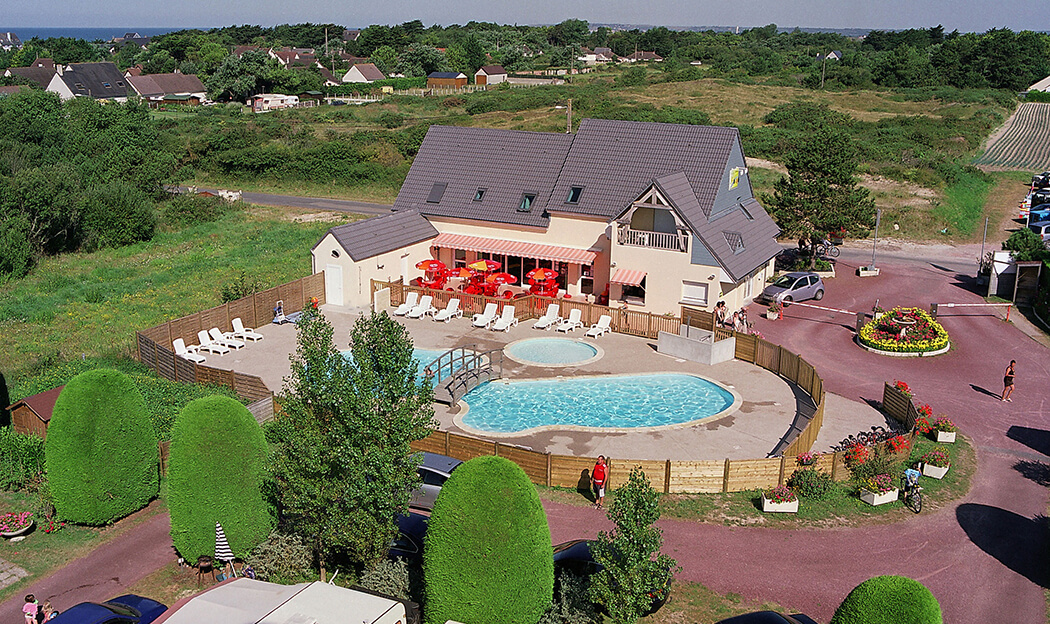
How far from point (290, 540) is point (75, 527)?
597 cm

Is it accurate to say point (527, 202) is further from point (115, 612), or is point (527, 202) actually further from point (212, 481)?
point (115, 612)

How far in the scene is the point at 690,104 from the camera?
4011 inches

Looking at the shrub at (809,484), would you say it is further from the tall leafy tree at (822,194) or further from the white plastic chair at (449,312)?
the tall leafy tree at (822,194)

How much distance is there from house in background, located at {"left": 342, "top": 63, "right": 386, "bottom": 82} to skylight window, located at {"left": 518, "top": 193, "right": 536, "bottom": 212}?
360 feet

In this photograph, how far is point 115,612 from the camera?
16.2m

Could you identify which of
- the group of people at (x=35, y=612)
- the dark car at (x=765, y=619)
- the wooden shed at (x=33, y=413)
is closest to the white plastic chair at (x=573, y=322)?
the wooden shed at (x=33, y=413)

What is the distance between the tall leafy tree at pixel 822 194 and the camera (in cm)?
4322

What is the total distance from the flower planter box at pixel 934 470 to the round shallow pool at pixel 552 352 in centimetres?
1223

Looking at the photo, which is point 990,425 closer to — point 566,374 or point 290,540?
point 566,374

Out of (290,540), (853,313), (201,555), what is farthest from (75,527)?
(853,313)

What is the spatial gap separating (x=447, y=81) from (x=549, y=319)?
343ft

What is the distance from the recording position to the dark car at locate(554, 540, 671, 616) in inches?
697

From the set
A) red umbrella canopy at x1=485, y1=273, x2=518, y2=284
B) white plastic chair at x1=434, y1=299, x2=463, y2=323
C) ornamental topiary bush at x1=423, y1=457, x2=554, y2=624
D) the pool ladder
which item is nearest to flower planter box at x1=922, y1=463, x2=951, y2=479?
ornamental topiary bush at x1=423, y1=457, x2=554, y2=624

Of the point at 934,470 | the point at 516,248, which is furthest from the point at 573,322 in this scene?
the point at 934,470
